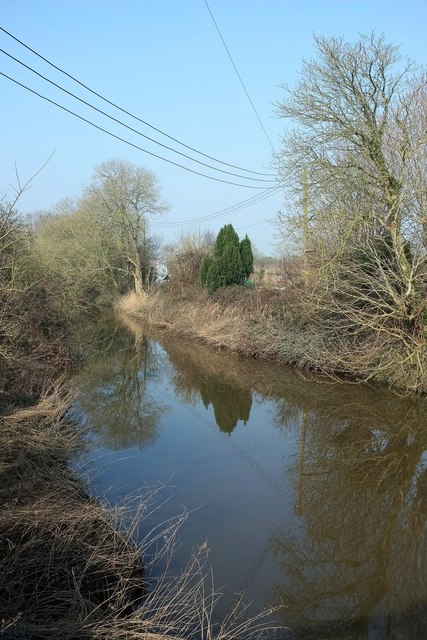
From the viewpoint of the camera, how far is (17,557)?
4254mm

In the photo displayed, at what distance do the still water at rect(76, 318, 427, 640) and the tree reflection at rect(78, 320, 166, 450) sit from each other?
0.22 ft

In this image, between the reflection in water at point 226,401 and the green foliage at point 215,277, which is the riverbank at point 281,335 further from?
the reflection in water at point 226,401

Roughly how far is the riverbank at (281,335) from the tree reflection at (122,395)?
2847 mm

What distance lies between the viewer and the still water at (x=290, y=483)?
5082mm

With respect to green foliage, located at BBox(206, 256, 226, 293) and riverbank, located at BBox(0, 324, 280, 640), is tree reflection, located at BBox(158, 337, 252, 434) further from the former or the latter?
riverbank, located at BBox(0, 324, 280, 640)

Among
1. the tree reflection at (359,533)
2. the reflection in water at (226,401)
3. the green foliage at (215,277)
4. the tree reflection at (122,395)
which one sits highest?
the green foliage at (215,277)

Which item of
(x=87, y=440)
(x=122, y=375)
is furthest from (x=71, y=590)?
(x=122, y=375)

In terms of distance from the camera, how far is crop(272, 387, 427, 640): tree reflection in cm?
475

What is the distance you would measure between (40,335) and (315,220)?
25.0ft

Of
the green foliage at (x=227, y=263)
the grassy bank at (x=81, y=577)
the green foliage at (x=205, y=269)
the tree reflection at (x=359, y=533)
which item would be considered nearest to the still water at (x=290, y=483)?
the tree reflection at (x=359, y=533)

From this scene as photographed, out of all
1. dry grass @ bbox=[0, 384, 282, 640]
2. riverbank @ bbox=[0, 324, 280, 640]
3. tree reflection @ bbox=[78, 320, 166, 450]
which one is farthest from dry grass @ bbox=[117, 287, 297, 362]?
dry grass @ bbox=[0, 384, 282, 640]

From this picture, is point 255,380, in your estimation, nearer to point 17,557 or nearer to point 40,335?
point 40,335

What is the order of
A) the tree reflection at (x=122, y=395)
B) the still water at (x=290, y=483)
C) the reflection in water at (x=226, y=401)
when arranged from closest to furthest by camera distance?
the still water at (x=290, y=483), the tree reflection at (x=122, y=395), the reflection in water at (x=226, y=401)

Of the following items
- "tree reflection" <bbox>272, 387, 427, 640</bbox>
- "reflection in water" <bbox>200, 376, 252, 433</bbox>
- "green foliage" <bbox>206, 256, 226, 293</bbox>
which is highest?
"green foliage" <bbox>206, 256, 226, 293</bbox>
